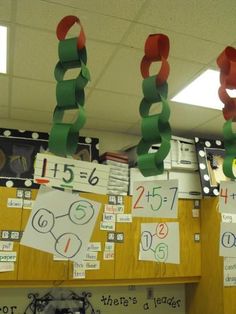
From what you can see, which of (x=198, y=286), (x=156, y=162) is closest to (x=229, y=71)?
(x=156, y=162)

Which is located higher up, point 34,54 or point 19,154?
point 34,54

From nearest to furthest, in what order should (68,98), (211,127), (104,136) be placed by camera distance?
(68,98), (211,127), (104,136)

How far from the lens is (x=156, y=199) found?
1.03 metres

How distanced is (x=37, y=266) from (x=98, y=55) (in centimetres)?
159

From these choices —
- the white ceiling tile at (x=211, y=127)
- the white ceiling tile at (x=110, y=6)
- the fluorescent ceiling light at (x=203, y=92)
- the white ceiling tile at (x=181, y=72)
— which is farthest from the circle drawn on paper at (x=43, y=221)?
the white ceiling tile at (x=211, y=127)

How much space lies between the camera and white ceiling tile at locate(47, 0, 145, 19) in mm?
1416

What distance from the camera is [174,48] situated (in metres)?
1.77

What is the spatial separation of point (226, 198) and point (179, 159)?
1904 mm

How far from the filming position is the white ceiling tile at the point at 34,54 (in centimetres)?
168

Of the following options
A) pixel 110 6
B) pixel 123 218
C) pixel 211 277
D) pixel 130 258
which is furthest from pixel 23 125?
pixel 211 277

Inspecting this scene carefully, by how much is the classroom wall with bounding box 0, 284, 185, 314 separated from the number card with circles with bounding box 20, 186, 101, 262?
2179 millimetres

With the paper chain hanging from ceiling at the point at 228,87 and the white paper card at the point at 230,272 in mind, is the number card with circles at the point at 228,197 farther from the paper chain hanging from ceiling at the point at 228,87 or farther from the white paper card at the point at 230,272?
the white paper card at the point at 230,272

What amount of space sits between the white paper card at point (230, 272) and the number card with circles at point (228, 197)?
1.84m

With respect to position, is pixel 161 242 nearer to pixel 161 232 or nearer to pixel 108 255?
pixel 161 232
